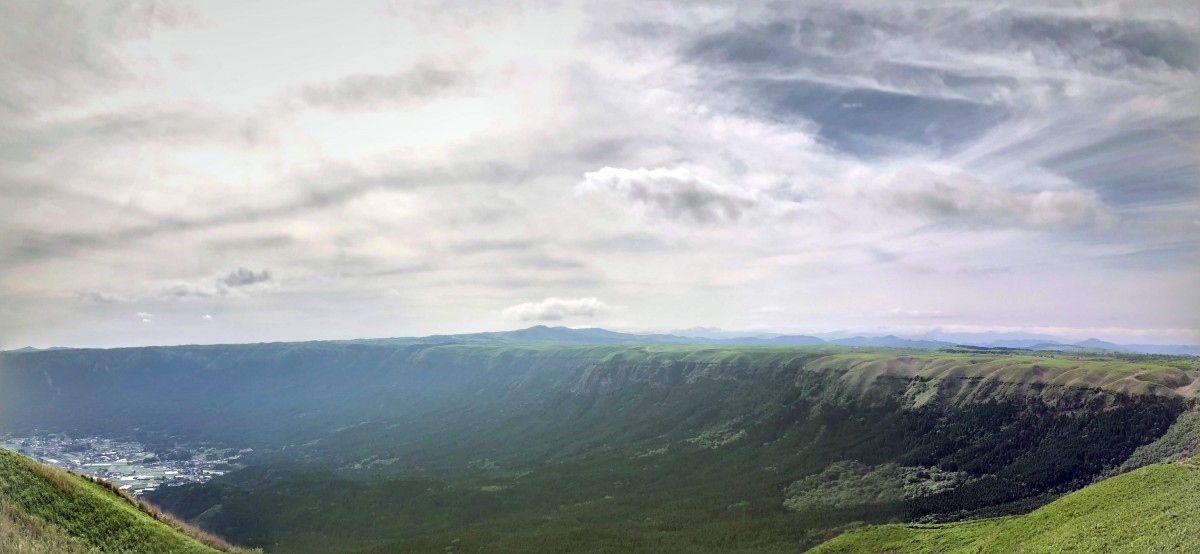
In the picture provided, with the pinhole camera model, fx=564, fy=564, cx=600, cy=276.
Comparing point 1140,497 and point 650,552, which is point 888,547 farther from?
point 650,552

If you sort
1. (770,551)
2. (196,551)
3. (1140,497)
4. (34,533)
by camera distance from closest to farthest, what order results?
(34,533) → (196,551) → (1140,497) → (770,551)

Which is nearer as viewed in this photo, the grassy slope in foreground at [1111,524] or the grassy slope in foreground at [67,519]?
the grassy slope in foreground at [67,519]

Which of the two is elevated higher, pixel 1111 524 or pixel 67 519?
pixel 67 519

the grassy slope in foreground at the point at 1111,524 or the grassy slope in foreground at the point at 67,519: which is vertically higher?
the grassy slope in foreground at the point at 67,519

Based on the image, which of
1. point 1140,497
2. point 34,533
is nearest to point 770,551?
point 1140,497

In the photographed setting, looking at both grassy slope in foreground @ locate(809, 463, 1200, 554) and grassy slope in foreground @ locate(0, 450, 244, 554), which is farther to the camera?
grassy slope in foreground @ locate(809, 463, 1200, 554)
